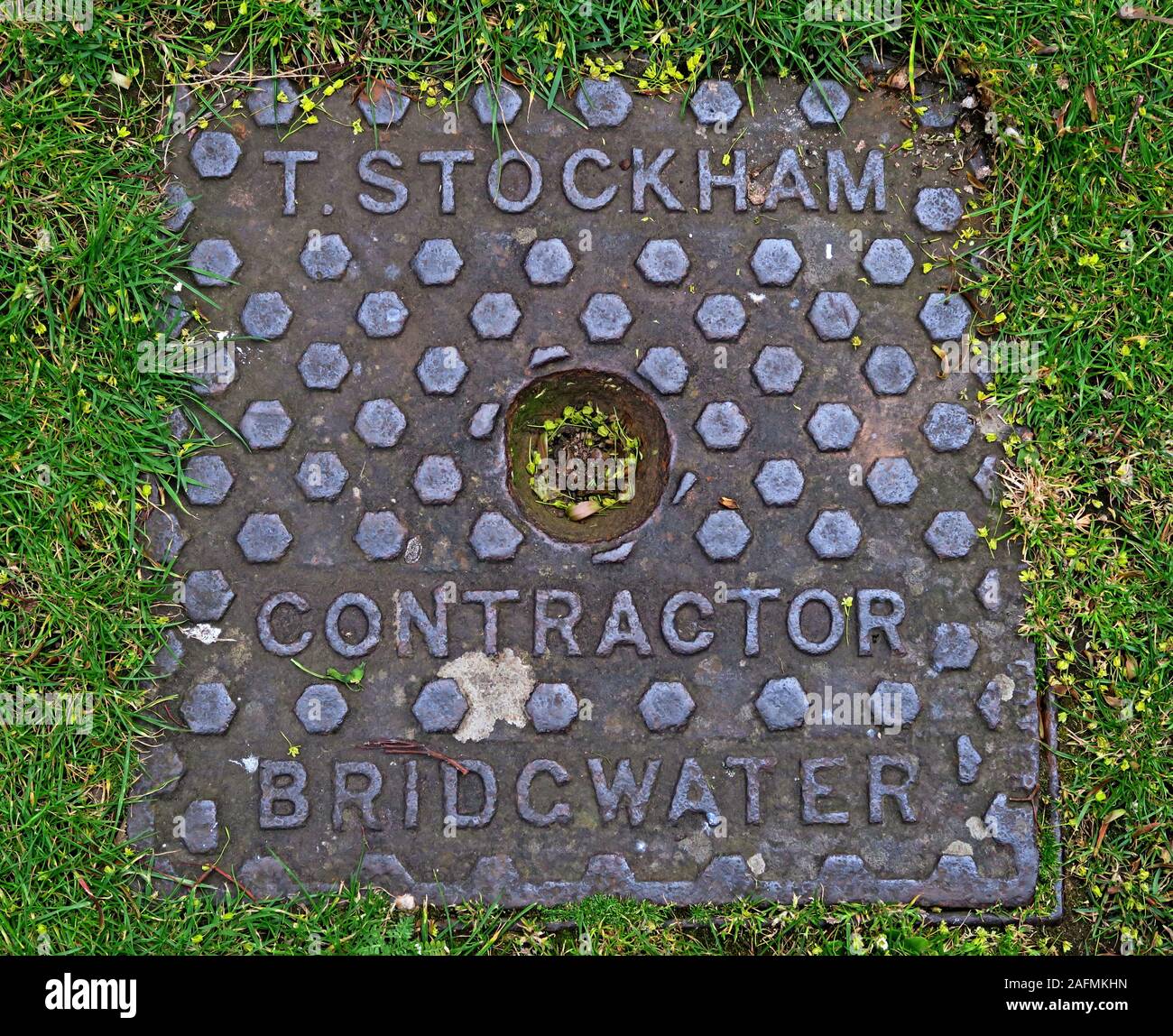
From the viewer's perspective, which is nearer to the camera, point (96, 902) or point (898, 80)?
point (96, 902)

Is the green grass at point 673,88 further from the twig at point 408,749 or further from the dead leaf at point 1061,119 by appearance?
the twig at point 408,749

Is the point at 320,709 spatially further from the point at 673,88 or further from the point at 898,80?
the point at 898,80

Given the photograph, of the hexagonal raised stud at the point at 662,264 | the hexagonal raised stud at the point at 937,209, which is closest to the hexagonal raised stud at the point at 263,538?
the hexagonal raised stud at the point at 662,264

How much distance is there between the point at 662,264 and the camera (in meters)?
2.49

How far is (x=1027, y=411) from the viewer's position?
2.52m

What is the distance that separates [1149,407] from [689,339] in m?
1.26

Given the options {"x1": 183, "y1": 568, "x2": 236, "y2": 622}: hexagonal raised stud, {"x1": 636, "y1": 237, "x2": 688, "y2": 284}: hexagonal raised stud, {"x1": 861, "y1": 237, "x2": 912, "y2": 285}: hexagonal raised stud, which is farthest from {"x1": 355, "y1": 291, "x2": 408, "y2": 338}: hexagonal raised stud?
{"x1": 861, "y1": 237, "x2": 912, "y2": 285}: hexagonal raised stud

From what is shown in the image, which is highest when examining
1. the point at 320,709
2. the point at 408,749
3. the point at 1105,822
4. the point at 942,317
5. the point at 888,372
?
the point at 942,317

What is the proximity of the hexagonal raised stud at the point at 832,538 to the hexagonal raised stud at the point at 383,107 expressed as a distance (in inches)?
60.7

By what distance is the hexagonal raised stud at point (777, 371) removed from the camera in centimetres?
248

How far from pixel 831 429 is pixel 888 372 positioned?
0.22 m

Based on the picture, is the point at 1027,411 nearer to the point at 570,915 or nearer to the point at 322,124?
the point at 570,915

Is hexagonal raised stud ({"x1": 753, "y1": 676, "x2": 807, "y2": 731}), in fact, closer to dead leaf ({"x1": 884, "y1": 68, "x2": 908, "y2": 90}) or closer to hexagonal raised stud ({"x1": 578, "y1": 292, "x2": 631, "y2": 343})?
hexagonal raised stud ({"x1": 578, "y1": 292, "x2": 631, "y2": 343})

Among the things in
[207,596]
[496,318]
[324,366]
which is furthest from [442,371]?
[207,596]
